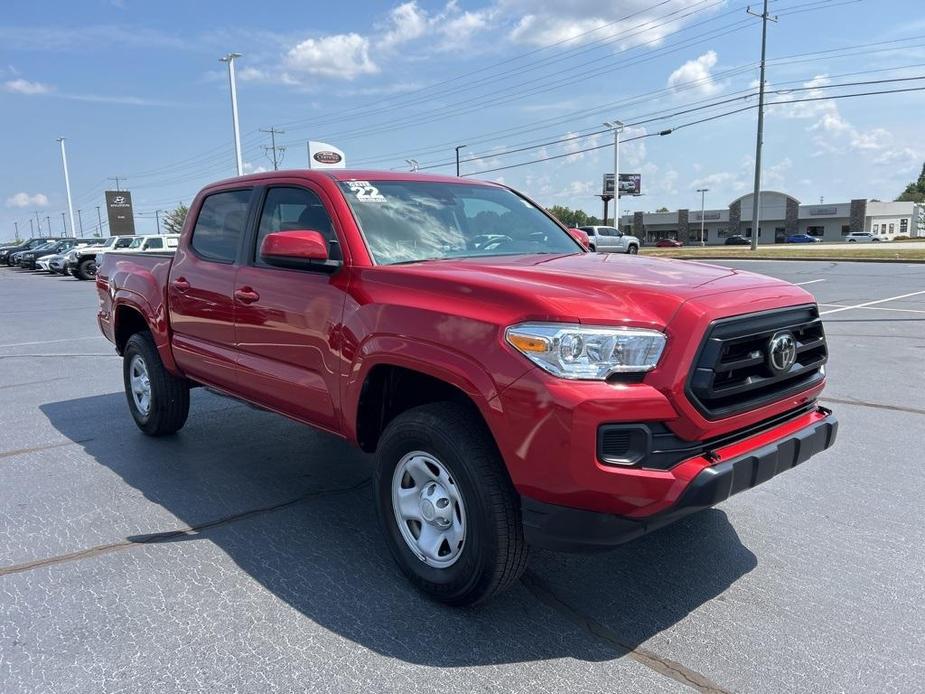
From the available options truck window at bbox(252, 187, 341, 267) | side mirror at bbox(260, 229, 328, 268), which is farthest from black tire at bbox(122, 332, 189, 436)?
side mirror at bbox(260, 229, 328, 268)

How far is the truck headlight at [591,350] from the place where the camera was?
2.56 m

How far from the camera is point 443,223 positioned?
402 cm

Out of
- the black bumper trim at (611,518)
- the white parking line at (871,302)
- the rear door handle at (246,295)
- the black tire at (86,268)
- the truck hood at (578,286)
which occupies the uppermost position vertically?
the truck hood at (578,286)

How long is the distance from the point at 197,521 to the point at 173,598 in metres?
0.88

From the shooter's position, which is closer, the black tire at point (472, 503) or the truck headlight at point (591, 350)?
the truck headlight at point (591, 350)

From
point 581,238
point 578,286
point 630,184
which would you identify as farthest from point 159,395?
point 630,184

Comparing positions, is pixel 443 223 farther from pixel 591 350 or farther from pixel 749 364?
pixel 749 364

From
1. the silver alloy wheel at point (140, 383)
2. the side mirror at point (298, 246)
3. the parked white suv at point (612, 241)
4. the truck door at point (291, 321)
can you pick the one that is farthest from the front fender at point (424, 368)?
the parked white suv at point (612, 241)

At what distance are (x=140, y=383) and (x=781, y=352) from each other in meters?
4.84

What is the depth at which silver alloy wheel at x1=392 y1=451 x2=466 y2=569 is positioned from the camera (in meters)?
2.97

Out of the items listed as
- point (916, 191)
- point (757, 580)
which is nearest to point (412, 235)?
point (757, 580)

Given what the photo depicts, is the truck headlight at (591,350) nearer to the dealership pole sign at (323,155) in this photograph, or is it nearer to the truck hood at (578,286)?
the truck hood at (578,286)

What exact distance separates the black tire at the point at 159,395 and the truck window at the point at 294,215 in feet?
5.68

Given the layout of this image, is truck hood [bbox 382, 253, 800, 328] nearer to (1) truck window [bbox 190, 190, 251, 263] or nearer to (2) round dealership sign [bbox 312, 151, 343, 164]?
(1) truck window [bbox 190, 190, 251, 263]
